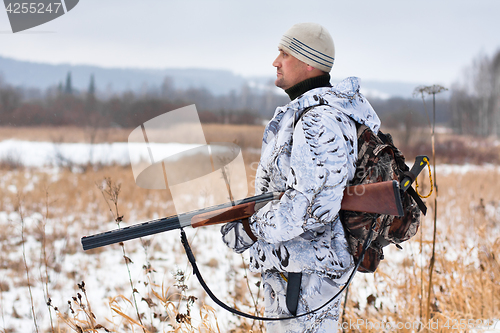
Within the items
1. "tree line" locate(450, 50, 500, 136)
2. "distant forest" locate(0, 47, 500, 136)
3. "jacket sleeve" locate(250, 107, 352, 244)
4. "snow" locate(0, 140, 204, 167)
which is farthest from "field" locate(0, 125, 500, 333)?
"tree line" locate(450, 50, 500, 136)

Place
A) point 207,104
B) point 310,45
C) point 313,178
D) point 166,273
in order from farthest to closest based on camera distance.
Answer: point 207,104 → point 166,273 → point 310,45 → point 313,178

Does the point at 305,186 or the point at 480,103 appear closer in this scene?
the point at 305,186

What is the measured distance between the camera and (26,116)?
24.2 m

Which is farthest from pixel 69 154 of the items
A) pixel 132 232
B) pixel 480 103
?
pixel 480 103

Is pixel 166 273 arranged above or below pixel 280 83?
below

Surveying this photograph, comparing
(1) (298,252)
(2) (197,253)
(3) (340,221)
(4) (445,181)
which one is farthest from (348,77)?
(4) (445,181)

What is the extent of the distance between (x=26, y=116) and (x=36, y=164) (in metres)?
15.2

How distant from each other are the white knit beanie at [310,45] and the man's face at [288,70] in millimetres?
26

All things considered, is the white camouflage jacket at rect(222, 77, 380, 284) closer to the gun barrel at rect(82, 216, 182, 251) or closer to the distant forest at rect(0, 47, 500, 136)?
the gun barrel at rect(82, 216, 182, 251)

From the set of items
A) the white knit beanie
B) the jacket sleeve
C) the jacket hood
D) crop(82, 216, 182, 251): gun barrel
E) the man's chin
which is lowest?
crop(82, 216, 182, 251): gun barrel

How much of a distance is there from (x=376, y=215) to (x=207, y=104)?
3405 cm

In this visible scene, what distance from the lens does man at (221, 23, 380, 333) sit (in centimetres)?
117

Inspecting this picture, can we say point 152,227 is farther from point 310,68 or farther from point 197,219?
point 310,68

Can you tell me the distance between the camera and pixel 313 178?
3.79 ft
